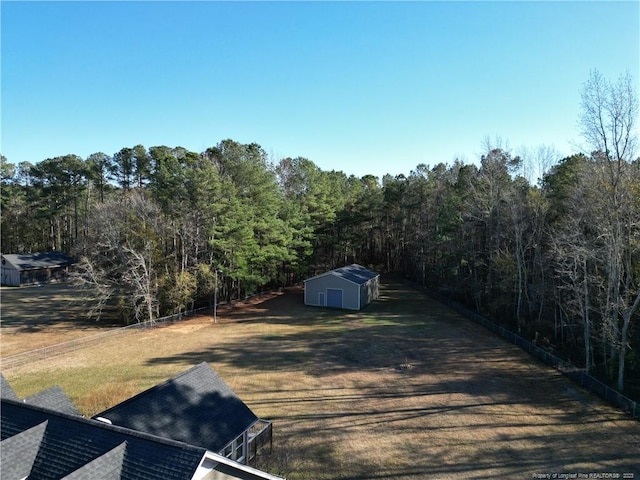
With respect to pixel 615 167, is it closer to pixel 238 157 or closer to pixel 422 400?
pixel 422 400

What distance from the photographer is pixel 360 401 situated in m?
16.0

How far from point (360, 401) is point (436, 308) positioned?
19259 millimetres

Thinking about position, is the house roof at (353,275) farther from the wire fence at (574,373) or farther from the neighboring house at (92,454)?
the neighboring house at (92,454)

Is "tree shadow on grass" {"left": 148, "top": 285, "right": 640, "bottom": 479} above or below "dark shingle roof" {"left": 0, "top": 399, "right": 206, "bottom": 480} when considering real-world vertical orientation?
below

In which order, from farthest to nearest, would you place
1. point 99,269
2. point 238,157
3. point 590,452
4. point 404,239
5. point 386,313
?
point 404,239, point 238,157, point 386,313, point 99,269, point 590,452

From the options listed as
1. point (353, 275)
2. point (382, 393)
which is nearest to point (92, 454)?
point (382, 393)

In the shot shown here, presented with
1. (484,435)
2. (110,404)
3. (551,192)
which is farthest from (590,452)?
A: (551,192)

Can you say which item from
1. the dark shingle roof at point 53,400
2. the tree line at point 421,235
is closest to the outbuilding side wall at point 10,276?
the tree line at point 421,235

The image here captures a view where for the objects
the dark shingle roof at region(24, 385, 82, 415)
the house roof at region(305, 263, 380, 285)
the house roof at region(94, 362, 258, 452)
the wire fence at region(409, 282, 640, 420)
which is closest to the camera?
the house roof at region(94, 362, 258, 452)

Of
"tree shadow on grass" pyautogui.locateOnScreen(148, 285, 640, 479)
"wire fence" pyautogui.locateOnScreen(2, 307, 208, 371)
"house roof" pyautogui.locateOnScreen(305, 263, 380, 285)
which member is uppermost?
"house roof" pyautogui.locateOnScreen(305, 263, 380, 285)

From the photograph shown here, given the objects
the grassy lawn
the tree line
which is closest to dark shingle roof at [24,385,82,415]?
Answer: the grassy lawn

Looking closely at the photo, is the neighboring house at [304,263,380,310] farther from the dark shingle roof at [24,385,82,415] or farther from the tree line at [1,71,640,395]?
the dark shingle roof at [24,385,82,415]

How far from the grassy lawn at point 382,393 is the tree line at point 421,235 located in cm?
363

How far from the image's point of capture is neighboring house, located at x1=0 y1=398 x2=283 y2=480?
6832 millimetres
